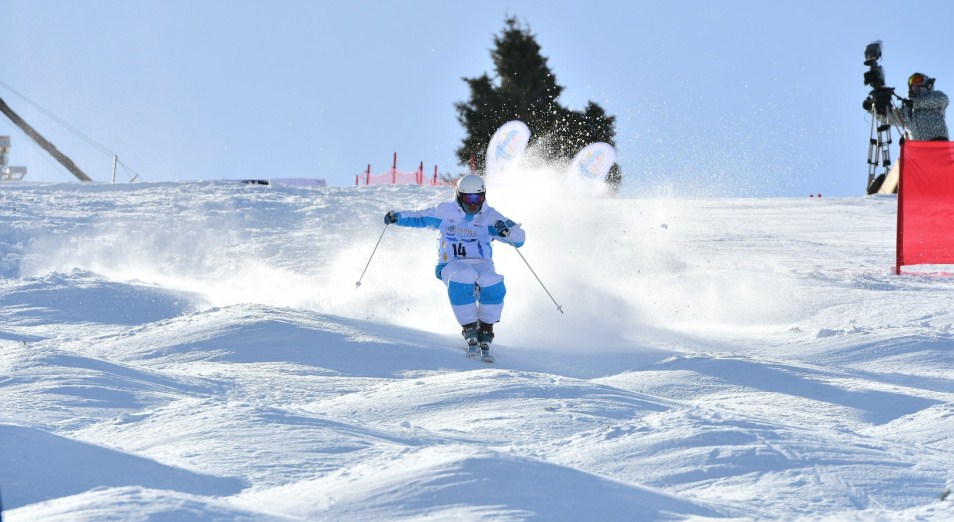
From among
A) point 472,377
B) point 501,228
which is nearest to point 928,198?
point 501,228

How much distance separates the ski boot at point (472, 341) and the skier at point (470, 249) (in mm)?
11

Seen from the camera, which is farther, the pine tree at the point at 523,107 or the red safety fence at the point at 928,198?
the pine tree at the point at 523,107

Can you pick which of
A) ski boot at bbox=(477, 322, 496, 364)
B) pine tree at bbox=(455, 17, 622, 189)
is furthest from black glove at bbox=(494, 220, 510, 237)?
pine tree at bbox=(455, 17, 622, 189)

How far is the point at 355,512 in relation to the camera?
4.25 metres

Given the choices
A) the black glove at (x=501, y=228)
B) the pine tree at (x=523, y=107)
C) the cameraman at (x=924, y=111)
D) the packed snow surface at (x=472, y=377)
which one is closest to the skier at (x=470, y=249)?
the black glove at (x=501, y=228)

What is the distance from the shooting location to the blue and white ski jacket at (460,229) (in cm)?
948

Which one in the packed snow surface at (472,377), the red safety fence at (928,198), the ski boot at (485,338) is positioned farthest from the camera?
the red safety fence at (928,198)

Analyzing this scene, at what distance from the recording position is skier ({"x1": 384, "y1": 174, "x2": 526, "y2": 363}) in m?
9.20

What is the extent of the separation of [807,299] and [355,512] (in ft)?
30.7

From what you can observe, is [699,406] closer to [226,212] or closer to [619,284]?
[619,284]

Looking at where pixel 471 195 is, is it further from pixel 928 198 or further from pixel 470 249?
pixel 928 198

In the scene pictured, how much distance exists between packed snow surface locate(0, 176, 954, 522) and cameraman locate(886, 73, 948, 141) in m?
3.39

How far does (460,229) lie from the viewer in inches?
373

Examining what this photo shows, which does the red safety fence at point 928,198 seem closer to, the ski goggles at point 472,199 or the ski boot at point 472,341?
the ski goggles at point 472,199
